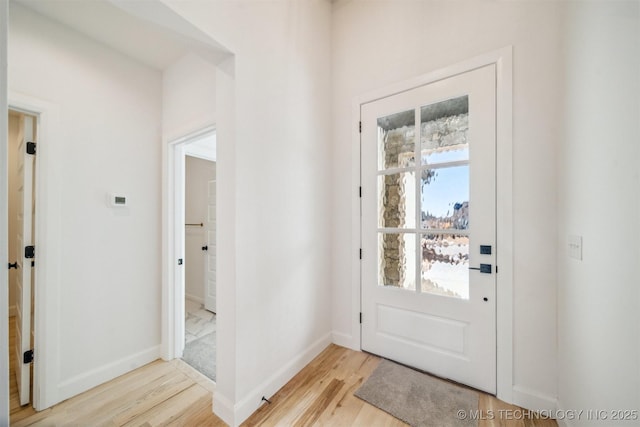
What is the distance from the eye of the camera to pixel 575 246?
1221 millimetres

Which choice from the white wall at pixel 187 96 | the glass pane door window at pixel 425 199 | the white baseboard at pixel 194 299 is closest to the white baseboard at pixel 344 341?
the glass pane door window at pixel 425 199

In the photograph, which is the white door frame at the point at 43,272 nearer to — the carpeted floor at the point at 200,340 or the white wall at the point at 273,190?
the carpeted floor at the point at 200,340

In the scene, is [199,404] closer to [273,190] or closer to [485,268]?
[273,190]

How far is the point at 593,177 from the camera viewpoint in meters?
1.09

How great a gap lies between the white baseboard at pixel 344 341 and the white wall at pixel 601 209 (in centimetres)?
134

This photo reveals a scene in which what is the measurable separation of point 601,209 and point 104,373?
326cm

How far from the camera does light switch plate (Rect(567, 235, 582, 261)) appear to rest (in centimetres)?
118

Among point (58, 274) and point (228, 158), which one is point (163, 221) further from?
point (228, 158)

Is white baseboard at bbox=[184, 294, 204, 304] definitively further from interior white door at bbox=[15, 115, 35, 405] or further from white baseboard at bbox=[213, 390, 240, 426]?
white baseboard at bbox=[213, 390, 240, 426]

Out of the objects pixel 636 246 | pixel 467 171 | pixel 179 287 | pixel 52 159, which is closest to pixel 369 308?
pixel 467 171

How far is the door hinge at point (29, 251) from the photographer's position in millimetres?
1635

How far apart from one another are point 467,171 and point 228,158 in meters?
1.62

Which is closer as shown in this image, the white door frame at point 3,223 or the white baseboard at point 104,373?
the white door frame at point 3,223

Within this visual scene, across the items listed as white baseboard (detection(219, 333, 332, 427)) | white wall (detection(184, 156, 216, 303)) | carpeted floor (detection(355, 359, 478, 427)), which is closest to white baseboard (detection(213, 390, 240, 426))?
white baseboard (detection(219, 333, 332, 427))
